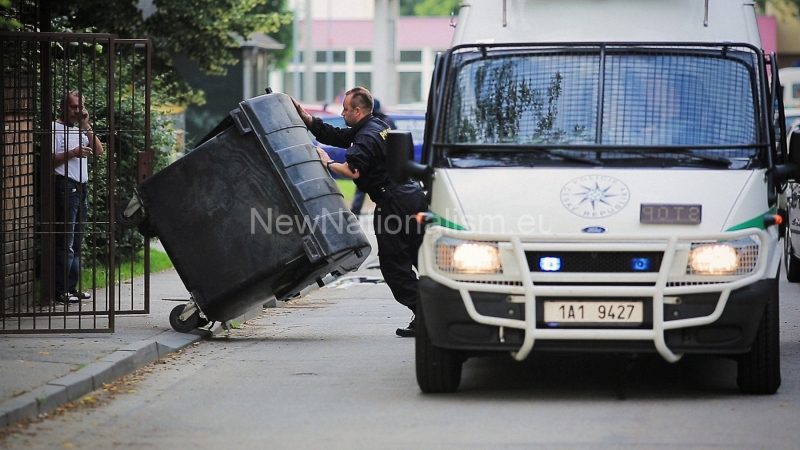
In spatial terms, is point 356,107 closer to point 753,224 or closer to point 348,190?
point 753,224

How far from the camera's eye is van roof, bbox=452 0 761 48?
832 centimetres

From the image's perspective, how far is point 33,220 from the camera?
36.6 ft

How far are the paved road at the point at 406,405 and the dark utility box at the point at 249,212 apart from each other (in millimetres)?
537

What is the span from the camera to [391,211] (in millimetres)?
10484

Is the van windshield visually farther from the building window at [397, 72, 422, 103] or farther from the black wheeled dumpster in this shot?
the building window at [397, 72, 422, 103]

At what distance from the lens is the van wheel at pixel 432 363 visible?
7.72m

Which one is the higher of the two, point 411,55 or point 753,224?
point 411,55

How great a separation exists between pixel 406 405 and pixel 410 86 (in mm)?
64621

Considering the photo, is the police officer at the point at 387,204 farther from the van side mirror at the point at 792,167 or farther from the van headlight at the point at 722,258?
the van headlight at the point at 722,258

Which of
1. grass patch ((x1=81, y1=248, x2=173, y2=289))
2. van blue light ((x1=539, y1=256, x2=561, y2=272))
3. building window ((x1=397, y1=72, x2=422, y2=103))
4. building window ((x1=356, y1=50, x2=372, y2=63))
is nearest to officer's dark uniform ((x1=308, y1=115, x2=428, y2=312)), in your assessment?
van blue light ((x1=539, y1=256, x2=561, y2=272))

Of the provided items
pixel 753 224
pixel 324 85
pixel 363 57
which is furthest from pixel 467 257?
pixel 324 85

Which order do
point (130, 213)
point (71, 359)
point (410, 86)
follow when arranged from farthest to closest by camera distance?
point (410, 86), point (130, 213), point (71, 359)

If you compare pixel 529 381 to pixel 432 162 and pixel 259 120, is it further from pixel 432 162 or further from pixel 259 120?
pixel 259 120

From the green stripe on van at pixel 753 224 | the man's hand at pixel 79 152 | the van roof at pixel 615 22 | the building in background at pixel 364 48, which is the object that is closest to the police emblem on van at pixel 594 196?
the green stripe on van at pixel 753 224
